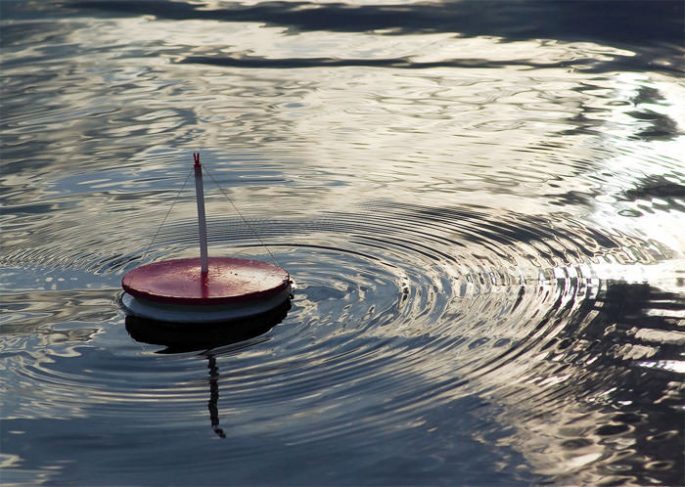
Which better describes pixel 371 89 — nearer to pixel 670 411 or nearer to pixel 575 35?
pixel 575 35

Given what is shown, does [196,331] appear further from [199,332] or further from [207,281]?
[207,281]

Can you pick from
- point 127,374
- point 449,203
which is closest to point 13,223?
point 127,374

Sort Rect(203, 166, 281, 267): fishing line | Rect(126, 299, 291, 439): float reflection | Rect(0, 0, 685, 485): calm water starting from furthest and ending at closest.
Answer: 1. Rect(203, 166, 281, 267): fishing line
2. Rect(126, 299, 291, 439): float reflection
3. Rect(0, 0, 685, 485): calm water

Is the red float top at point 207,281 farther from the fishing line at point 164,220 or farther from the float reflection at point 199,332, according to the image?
the fishing line at point 164,220

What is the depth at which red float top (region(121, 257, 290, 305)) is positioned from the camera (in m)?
5.00

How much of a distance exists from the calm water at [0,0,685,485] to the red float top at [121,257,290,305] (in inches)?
7.0

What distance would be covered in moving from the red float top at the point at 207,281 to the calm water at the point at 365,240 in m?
0.18

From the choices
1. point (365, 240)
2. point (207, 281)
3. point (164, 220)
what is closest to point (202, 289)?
point (207, 281)

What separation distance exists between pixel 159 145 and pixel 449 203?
218 cm

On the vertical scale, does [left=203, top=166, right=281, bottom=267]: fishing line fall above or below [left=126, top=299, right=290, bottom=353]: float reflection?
above

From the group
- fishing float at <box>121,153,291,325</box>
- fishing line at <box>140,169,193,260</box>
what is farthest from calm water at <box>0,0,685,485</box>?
fishing float at <box>121,153,291,325</box>

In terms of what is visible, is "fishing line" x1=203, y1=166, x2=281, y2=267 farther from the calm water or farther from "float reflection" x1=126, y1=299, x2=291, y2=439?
"float reflection" x1=126, y1=299, x2=291, y2=439

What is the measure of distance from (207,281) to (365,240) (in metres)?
1.13

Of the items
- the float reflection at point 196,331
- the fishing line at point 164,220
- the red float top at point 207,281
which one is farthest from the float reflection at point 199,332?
the fishing line at point 164,220
